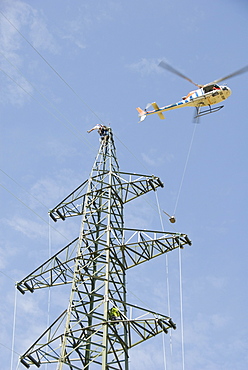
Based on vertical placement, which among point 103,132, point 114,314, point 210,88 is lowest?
point 114,314

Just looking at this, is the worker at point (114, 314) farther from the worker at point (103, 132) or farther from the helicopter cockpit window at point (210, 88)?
the helicopter cockpit window at point (210, 88)

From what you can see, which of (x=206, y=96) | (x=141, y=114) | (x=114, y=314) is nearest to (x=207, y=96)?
(x=206, y=96)

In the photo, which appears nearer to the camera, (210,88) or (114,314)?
(114,314)

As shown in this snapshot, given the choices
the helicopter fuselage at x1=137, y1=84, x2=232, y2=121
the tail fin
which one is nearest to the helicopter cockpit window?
the helicopter fuselage at x1=137, y1=84, x2=232, y2=121

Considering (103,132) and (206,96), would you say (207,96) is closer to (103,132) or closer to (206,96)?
(206,96)

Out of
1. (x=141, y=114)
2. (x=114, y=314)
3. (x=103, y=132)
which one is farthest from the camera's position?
(x=141, y=114)

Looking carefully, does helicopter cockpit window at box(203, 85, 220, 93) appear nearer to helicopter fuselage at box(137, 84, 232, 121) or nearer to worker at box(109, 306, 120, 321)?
helicopter fuselage at box(137, 84, 232, 121)

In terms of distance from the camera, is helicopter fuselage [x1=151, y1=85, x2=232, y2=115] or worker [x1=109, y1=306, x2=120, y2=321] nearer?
worker [x1=109, y1=306, x2=120, y2=321]

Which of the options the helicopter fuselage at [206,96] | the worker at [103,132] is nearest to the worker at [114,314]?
the worker at [103,132]

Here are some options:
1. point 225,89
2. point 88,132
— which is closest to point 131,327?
point 88,132

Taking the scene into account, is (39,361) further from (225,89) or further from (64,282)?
(225,89)

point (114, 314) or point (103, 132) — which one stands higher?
point (103, 132)
